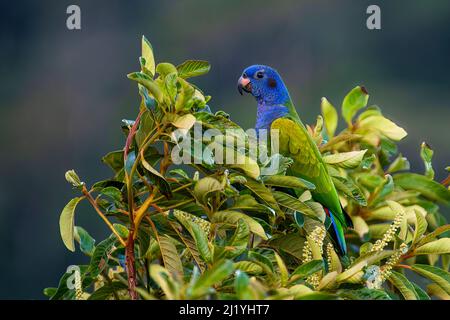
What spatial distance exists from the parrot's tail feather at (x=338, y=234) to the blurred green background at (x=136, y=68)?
630 cm

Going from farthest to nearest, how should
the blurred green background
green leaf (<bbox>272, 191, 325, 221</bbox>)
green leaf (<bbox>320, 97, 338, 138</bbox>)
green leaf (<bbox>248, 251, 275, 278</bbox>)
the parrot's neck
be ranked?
the blurred green background, the parrot's neck, green leaf (<bbox>320, 97, 338, 138</bbox>), green leaf (<bbox>272, 191, 325, 221</bbox>), green leaf (<bbox>248, 251, 275, 278</bbox>)

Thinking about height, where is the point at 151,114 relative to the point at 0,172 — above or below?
above

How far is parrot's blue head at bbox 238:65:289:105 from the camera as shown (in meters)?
2.66

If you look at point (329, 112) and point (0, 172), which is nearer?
point (329, 112)

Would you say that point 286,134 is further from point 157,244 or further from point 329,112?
point 157,244

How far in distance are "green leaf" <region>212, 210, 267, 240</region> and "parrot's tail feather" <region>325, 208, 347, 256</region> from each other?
46 centimetres

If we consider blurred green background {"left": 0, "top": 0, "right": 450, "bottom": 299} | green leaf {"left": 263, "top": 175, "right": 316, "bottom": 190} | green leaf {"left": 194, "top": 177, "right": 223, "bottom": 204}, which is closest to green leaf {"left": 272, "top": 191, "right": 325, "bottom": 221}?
green leaf {"left": 263, "top": 175, "right": 316, "bottom": 190}

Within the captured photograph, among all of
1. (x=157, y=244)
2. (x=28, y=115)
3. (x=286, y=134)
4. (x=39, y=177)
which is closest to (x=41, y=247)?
(x=39, y=177)

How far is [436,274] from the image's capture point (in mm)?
1462

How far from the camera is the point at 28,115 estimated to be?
10422 mm

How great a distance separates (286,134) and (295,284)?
97 cm

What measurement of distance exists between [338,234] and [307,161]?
0.92 feet

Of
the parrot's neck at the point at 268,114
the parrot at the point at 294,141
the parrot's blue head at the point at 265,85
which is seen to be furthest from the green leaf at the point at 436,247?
the parrot's blue head at the point at 265,85

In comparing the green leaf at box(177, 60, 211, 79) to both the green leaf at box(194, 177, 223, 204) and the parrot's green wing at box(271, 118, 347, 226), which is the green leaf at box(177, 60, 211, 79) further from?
the parrot's green wing at box(271, 118, 347, 226)
